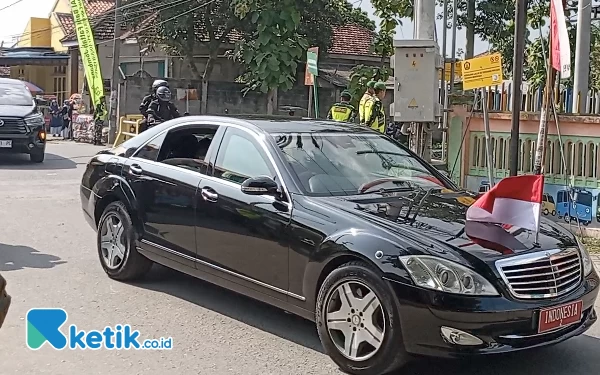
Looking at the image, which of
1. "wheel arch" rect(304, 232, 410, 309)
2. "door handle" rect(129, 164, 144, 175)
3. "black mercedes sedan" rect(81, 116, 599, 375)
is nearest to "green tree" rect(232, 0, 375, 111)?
"black mercedes sedan" rect(81, 116, 599, 375)

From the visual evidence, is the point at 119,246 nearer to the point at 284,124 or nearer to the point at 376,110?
the point at 284,124

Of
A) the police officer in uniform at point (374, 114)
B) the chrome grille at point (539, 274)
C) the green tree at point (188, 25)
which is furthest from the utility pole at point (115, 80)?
the chrome grille at point (539, 274)

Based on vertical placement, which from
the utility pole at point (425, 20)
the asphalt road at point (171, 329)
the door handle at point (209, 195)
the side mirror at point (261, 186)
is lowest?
the asphalt road at point (171, 329)

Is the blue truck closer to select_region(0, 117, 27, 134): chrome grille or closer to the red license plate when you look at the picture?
the red license plate

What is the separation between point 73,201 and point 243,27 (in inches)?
581

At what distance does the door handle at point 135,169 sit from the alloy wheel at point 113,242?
432 millimetres

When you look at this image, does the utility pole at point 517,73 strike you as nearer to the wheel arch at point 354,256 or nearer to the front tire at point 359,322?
the wheel arch at point 354,256

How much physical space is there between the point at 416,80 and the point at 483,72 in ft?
3.64

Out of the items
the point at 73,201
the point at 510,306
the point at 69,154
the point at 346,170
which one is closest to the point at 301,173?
the point at 346,170

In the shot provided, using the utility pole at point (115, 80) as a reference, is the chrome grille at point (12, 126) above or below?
below

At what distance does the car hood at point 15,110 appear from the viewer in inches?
631

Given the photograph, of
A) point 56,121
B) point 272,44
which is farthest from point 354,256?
point 56,121

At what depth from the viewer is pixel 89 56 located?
2402 cm

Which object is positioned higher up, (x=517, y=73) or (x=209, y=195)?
(x=517, y=73)
